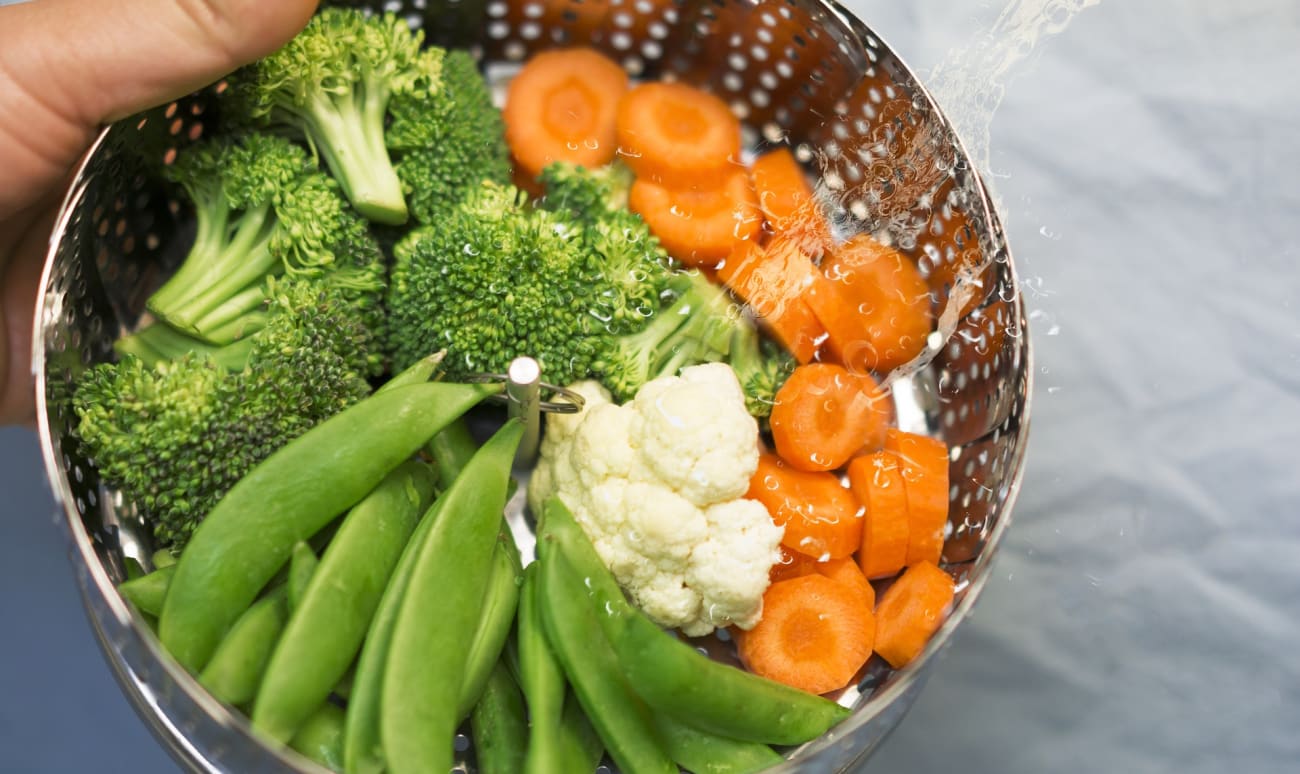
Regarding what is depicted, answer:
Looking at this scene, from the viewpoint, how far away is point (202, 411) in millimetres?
956

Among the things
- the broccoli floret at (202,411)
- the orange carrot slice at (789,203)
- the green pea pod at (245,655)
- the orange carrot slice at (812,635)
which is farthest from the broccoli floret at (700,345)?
the green pea pod at (245,655)

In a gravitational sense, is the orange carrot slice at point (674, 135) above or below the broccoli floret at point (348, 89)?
below

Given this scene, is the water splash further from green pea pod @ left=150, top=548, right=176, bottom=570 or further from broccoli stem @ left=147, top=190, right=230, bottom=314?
green pea pod @ left=150, top=548, right=176, bottom=570

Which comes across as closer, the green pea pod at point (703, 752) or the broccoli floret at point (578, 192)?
the green pea pod at point (703, 752)

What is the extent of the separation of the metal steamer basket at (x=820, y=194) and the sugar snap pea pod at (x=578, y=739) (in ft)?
0.65

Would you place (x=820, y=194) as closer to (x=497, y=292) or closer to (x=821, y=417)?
(x=821, y=417)

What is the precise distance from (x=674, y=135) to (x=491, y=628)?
606mm

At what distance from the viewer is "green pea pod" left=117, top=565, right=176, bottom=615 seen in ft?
2.88

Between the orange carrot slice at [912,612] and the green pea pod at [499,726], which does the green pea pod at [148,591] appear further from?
the orange carrot slice at [912,612]

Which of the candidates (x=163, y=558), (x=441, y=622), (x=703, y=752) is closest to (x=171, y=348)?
(x=163, y=558)

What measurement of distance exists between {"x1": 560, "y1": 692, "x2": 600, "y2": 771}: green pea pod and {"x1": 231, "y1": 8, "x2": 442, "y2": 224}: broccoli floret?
0.57 m

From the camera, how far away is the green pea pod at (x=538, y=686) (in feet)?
2.78

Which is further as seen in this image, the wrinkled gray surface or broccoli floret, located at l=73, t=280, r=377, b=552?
the wrinkled gray surface

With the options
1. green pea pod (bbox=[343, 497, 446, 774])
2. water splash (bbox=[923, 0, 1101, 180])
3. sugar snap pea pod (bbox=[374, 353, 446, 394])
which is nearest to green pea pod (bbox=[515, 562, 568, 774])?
green pea pod (bbox=[343, 497, 446, 774])
